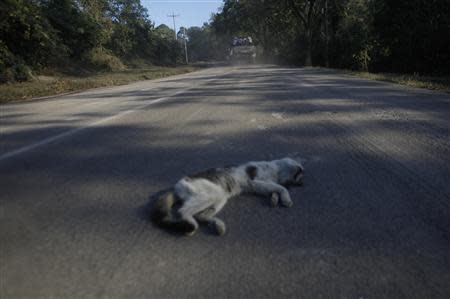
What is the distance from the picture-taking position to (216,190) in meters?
3.06

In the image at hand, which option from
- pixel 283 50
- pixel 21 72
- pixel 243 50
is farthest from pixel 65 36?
pixel 283 50

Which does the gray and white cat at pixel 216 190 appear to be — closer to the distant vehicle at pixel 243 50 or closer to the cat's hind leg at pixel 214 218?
the cat's hind leg at pixel 214 218

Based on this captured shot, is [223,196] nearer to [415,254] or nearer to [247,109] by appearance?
[415,254]

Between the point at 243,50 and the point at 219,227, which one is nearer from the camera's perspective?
the point at 219,227

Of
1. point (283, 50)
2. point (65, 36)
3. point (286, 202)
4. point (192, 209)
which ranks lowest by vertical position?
point (283, 50)

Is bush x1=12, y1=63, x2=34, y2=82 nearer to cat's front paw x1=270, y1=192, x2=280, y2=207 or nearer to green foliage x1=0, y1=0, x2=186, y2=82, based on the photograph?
green foliage x1=0, y1=0, x2=186, y2=82

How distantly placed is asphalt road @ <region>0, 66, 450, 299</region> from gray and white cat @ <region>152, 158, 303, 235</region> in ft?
0.30

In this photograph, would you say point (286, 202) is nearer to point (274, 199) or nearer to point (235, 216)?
point (274, 199)

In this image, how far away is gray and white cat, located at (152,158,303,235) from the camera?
277 centimetres

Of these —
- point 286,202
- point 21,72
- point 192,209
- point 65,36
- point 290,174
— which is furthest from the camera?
point 65,36

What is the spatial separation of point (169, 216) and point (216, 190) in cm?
44

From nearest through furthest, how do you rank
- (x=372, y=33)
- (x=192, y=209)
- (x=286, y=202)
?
(x=192, y=209) < (x=286, y=202) < (x=372, y=33)

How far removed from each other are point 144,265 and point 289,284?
0.84m

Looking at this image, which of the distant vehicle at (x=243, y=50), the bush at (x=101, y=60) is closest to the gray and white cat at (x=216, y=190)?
the bush at (x=101, y=60)
